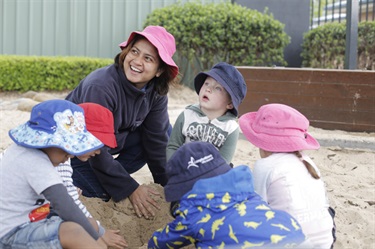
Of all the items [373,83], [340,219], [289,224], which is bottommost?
[340,219]

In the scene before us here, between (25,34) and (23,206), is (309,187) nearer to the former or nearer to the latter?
(23,206)

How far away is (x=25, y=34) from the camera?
10586 mm

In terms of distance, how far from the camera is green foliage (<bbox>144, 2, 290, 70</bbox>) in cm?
934

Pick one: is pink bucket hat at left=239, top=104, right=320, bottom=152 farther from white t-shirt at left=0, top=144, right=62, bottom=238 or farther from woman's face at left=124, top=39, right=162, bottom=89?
white t-shirt at left=0, top=144, right=62, bottom=238

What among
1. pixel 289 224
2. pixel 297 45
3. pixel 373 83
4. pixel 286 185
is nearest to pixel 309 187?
pixel 286 185

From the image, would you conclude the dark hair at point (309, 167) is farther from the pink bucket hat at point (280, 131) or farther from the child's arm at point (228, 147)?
the child's arm at point (228, 147)

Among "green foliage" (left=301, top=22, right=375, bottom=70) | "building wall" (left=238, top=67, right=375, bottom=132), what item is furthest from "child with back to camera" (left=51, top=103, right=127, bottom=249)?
"green foliage" (left=301, top=22, right=375, bottom=70)

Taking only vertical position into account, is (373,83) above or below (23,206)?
above

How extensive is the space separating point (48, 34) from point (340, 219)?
8.19m

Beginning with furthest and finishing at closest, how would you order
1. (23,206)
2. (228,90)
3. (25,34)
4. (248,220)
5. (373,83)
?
(25,34)
(373,83)
(228,90)
(23,206)
(248,220)

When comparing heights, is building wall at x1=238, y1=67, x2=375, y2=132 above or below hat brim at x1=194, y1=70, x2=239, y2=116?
below

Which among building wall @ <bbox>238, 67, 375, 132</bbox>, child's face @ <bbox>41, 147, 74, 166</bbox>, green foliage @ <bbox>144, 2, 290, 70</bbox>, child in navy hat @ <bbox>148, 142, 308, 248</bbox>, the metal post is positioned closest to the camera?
child in navy hat @ <bbox>148, 142, 308, 248</bbox>

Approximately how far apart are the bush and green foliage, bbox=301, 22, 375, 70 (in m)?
0.53

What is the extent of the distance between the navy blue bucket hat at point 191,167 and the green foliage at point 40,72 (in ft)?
22.5
